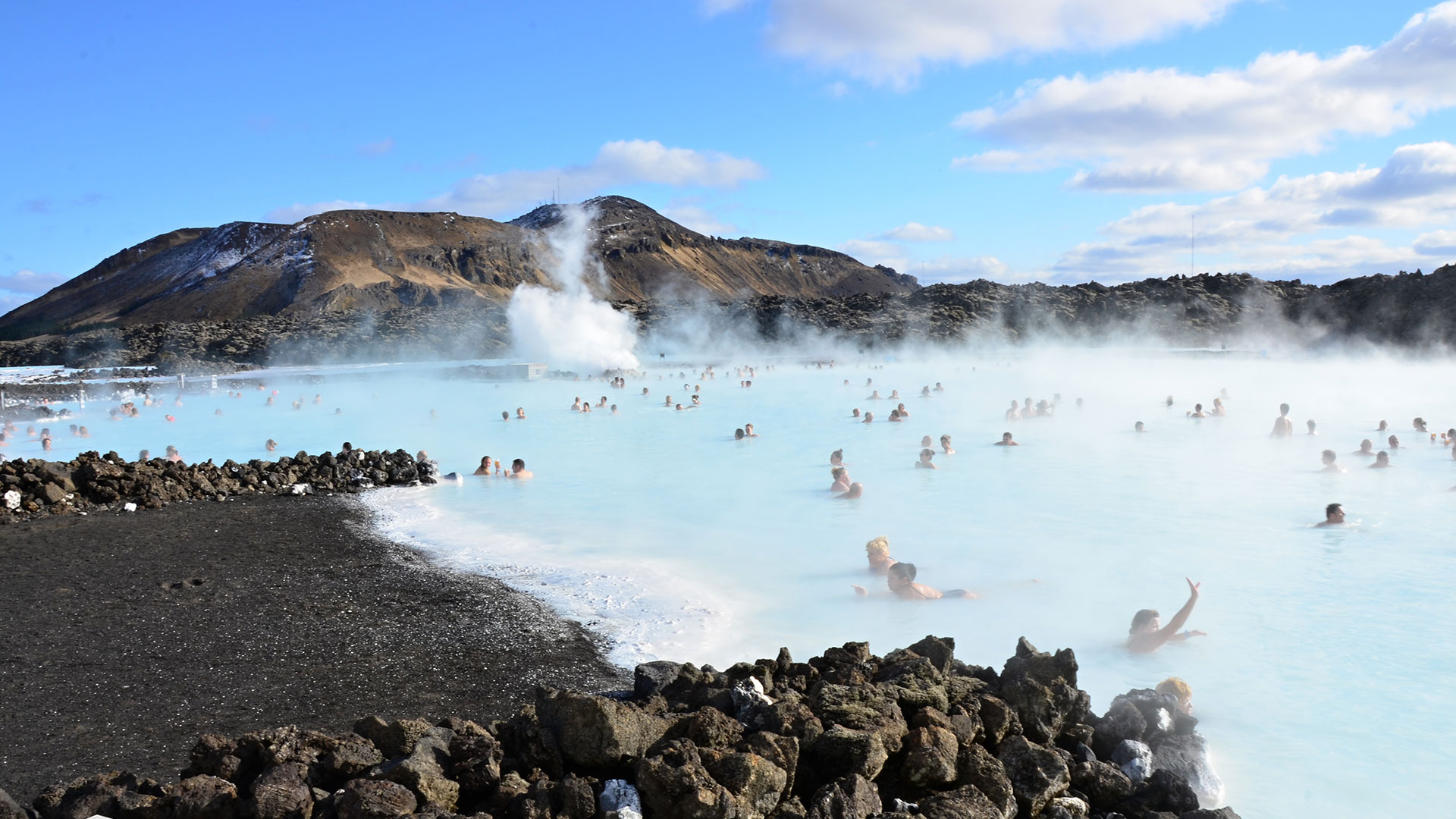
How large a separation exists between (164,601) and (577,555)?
3.32m

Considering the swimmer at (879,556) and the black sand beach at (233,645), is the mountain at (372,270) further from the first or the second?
the swimmer at (879,556)

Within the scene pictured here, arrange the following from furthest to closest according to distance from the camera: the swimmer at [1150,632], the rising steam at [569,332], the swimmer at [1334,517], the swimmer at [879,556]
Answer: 1. the rising steam at [569,332]
2. the swimmer at [1334,517]
3. the swimmer at [879,556]
4. the swimmer at [1150,632]

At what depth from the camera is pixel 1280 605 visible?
697cm

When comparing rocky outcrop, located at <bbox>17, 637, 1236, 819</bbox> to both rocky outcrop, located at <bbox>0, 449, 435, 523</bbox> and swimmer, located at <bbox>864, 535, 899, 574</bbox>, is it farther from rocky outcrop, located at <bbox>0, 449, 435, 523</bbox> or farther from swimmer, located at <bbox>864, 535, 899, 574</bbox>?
rocky outcrop, located at <bbox>0, 449, 435, 523</bbox>

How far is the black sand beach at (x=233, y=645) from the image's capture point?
4207 mm

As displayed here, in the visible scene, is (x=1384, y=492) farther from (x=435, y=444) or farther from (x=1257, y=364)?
(x=1257, y=364)

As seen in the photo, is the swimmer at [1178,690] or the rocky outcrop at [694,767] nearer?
the rocky outcrop at [694,767]

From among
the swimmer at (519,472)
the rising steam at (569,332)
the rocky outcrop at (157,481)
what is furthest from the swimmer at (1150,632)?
the rising steam at (569,332)

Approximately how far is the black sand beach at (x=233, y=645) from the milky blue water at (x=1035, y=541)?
0.64 m

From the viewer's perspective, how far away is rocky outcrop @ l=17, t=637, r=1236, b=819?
2.84 metres

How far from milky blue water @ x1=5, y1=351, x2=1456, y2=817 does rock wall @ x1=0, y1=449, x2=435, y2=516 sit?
75 centimetres

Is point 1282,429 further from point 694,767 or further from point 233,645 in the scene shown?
point 233,645

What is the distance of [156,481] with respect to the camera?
10.3 m

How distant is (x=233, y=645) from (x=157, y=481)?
241 inches
